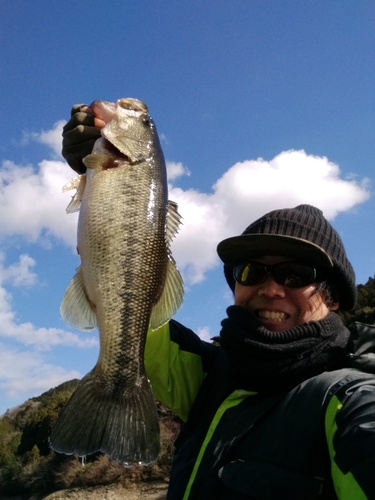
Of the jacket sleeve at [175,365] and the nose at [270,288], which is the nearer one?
the nose at [270,288]

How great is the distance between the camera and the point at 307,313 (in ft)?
10.2

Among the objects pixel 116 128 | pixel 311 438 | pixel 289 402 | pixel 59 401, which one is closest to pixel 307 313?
pixel 289 402

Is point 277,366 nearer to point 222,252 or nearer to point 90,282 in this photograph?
point 222,252

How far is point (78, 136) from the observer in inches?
129

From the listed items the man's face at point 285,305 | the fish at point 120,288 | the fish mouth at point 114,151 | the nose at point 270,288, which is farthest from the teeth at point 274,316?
the fish mouth at point 114,151

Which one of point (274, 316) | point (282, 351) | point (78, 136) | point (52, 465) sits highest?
point (78, 136)

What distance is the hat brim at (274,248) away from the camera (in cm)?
304

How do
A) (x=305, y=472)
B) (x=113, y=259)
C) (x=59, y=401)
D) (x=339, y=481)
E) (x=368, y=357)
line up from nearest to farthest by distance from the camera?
1. (x=339, y=481)
2. (x=305, y=472)
3. (x=368, y=357)
4. (x=113, y=259)
5. (x=59, y=401)

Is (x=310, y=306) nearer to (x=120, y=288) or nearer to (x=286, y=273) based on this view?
(x=286, y=273)

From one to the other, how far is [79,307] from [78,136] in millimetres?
1140

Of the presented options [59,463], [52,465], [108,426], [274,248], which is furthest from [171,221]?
[52,465]

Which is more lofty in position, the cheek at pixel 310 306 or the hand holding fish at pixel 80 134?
the hand holding fish at pixel 80 134

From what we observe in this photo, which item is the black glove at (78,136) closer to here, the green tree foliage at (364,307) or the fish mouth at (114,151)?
the fish mouth at (114,151)

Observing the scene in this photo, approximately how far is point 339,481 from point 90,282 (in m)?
1.76
